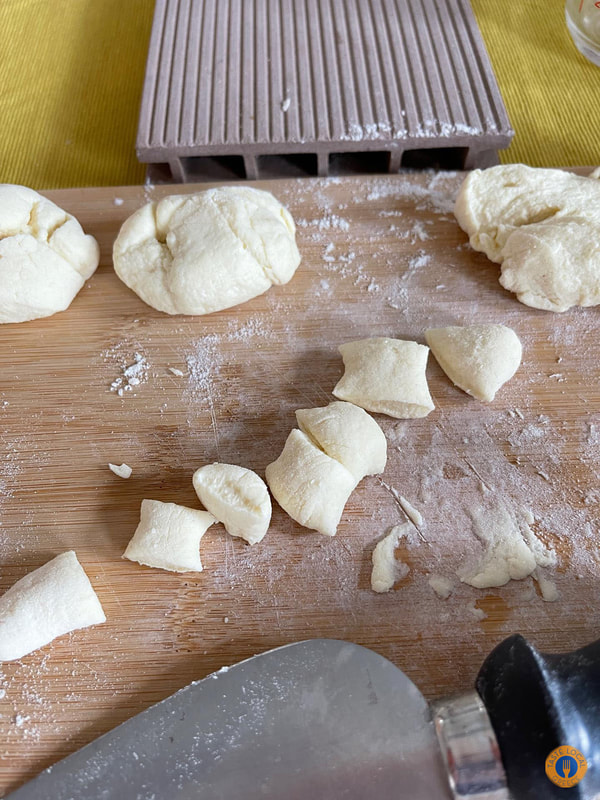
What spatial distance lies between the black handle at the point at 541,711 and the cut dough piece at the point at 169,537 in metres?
0.55

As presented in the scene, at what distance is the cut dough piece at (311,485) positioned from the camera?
3.83ft

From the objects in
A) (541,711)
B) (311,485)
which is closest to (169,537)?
(311,485)

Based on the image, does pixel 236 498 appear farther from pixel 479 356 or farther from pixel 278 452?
pixel 479 356

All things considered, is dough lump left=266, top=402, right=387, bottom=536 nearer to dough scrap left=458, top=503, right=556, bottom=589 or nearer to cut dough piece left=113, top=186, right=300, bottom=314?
dough scrap left=458, top=503, right=556, bottom=589

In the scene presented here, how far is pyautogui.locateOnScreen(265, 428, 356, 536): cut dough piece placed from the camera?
117cm

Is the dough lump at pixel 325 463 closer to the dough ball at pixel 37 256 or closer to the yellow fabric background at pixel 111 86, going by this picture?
the dough ball at pixel 37 256

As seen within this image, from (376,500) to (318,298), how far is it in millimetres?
523

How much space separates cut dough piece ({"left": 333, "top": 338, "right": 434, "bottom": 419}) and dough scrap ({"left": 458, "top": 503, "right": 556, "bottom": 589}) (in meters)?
0.25


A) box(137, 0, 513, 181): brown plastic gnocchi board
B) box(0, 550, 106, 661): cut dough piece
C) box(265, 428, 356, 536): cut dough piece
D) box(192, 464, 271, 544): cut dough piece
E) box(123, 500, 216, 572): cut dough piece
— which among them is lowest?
box(0, 550, 106, 661): cut dough piece

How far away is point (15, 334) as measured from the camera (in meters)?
1.46

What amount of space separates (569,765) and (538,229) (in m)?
1.08

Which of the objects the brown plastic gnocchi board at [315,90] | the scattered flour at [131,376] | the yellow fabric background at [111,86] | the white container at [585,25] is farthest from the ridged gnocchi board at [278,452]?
the white container at [585,25]

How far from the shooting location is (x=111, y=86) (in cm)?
210

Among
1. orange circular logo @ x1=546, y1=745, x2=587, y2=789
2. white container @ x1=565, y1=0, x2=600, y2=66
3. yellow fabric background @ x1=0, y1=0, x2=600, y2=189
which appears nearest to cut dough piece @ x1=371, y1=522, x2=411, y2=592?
orange circular logo @ x1=546, y1=745, x2=587, y2=789
